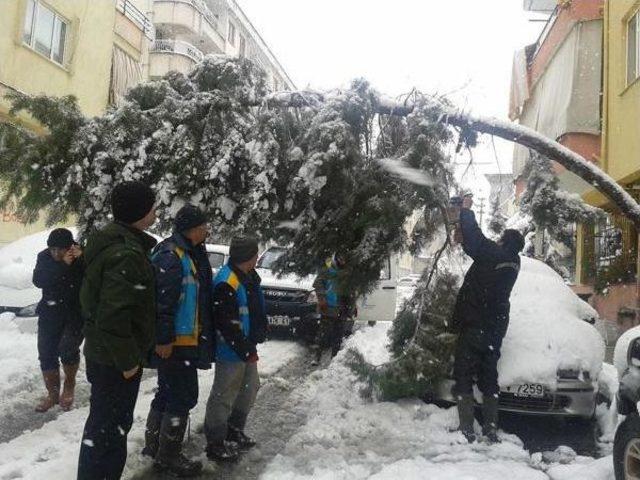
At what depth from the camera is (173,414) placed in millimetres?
3715

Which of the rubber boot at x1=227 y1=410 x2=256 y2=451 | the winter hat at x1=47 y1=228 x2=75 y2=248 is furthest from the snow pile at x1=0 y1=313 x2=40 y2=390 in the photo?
the rubber boot at x1=227 y1=410 x2=256 y2=451

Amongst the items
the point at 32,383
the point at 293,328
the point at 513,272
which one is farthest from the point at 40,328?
the point at 293,328

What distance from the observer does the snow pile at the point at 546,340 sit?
512 cm

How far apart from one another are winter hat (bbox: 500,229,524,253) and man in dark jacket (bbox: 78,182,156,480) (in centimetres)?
315

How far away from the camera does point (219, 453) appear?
402 centimetres

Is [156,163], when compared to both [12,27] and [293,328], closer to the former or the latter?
[293,328]

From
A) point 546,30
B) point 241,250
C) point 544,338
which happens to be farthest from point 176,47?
point 544,338

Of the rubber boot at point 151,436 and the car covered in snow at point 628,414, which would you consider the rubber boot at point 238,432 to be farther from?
the car covered in snow at point 628,414

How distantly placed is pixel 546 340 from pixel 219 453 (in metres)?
3.19

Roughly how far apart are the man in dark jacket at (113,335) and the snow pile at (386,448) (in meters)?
1.17

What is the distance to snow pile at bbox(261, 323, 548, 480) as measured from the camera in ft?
13.0

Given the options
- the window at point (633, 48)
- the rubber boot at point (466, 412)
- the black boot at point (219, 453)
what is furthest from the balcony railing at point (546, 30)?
the black boot at point (219, 453)

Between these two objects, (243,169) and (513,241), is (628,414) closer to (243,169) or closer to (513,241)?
(513,241)

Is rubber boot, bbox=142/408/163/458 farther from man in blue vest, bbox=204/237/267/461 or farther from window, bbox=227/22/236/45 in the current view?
window, bbox=227/22/236/45
